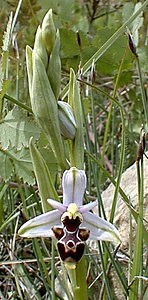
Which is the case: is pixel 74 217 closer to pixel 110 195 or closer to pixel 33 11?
pixel 110 195

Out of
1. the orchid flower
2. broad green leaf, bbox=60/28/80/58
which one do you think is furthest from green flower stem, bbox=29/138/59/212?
broad green leaf, bbox=60/28/80/58

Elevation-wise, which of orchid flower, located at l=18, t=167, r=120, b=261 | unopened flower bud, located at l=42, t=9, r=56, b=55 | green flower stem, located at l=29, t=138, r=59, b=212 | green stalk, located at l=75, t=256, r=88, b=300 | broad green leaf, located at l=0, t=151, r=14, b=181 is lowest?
green stalk, located at l=75, t=256, r=88, b=300

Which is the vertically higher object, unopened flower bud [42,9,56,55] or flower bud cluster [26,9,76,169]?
unopened flower bud [42,9,56,55]

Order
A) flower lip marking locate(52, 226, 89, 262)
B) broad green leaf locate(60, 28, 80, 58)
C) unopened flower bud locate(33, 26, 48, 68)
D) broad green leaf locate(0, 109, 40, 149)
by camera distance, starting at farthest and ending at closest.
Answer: broad green leaf locate(60, 28, 80, 58) → broad green leaf locate(0, 109, 40, 149) → unopened flower bud locate(33, 26, 48, 68) → flower lip marking locate(52, 226, 89, 262)

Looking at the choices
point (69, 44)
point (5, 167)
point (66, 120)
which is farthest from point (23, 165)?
point (69, 44)

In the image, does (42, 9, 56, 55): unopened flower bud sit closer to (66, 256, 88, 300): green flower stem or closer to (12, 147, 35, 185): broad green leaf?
(12, 147, 35, 185): broad green leaf

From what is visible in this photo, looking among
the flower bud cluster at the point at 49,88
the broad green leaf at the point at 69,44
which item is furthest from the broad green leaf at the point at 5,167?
the broad green leaf at the point at 69,44
